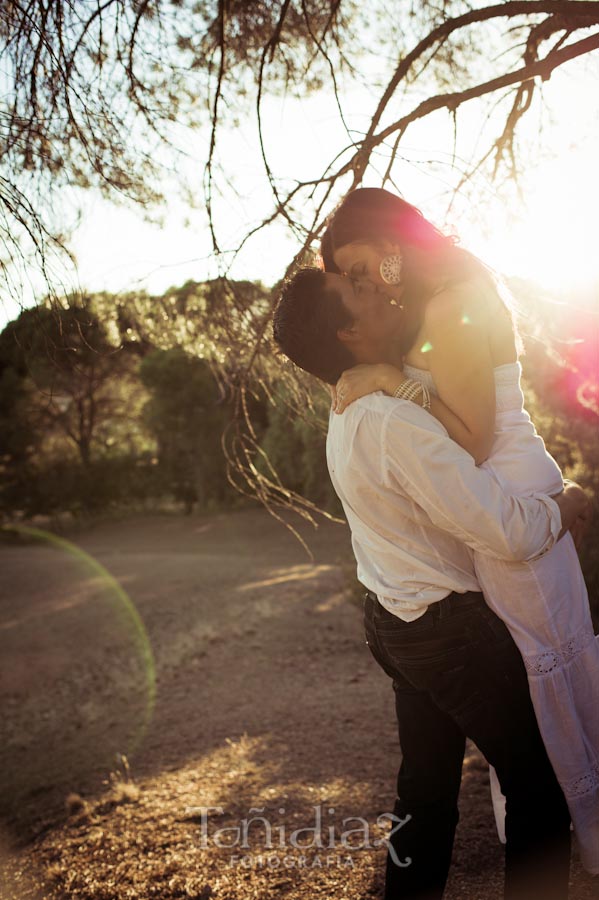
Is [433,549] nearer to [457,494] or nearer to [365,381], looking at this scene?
[457,494]

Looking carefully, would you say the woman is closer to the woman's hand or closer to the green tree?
the woman's hand

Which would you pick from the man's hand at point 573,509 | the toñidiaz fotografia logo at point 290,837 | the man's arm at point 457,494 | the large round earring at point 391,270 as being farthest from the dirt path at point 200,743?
the large round earring at point 391,270

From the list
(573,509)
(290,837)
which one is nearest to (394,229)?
(573,509)

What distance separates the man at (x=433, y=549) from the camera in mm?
1505

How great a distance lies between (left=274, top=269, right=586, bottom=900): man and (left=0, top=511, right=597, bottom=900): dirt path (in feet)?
2.62

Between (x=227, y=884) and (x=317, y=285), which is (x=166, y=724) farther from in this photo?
(x=317, y=285)

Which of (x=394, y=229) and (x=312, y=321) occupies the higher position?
(x=394, y=229)

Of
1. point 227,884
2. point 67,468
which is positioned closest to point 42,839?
point 227,884

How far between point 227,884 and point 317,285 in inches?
84.1

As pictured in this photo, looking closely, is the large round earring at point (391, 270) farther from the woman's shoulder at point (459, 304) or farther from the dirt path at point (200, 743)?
the dirt path at point (200, 743)

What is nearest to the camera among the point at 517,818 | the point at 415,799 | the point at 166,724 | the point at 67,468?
the point at 517,818

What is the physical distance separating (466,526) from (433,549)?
136 millimetres

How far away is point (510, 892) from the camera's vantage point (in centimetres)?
166

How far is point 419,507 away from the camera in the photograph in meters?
1.60
